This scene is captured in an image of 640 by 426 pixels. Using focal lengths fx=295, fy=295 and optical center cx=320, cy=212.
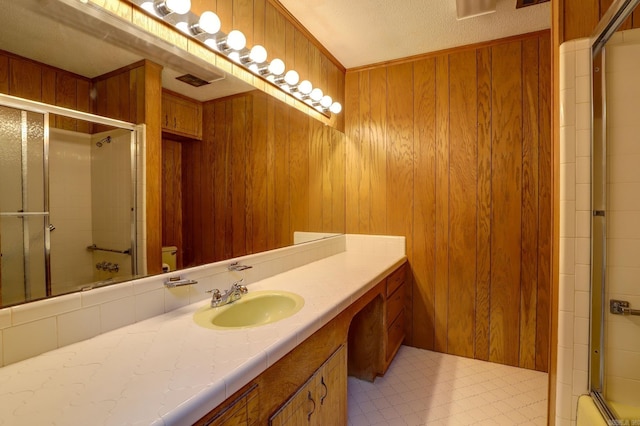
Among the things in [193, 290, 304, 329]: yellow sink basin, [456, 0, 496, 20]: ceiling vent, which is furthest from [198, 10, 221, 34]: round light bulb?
[456, 0, 496, 20]: ceiling vent

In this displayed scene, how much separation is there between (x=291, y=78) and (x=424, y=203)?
1371 mm

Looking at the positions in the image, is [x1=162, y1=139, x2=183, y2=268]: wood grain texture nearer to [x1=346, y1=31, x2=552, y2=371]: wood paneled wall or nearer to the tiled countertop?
the tiled countertop

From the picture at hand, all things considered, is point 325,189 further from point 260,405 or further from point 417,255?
point 260,405

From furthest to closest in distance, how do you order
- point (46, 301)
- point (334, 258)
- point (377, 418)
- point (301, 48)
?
point (334, 258) < point (301, 48) < point (377, 418) < point (46, 301)

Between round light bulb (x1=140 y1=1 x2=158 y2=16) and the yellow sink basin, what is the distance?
44.9 inches

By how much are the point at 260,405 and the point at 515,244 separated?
2.04 meters

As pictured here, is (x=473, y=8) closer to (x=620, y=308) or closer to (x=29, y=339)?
(x=620, y=308)

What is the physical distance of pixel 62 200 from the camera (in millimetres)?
874

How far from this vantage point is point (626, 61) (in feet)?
3.75

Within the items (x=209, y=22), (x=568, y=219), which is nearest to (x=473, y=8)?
(x=568, y=219)

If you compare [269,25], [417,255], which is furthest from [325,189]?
[269,25]

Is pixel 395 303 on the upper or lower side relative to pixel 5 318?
lower

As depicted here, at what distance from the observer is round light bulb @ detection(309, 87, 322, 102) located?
2.09 metres

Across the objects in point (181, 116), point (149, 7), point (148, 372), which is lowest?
point (148, 372)
